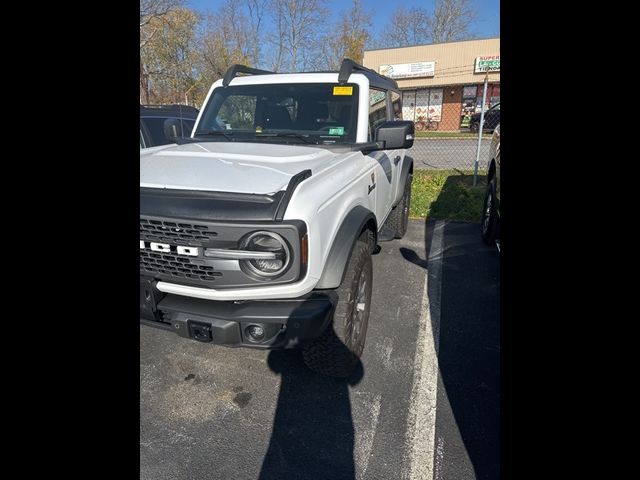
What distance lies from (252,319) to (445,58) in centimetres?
3496

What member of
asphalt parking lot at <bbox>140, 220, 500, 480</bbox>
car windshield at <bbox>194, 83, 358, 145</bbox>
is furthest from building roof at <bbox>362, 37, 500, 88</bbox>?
asphalt parking lot at <bbox>140, 220, 500, 480</bbox>

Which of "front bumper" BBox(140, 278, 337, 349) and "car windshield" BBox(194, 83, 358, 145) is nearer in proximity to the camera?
"front bumper" BBox(140, 278, 337, 349)

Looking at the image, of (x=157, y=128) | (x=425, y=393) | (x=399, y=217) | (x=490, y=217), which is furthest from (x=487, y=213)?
(x=157, y=128)

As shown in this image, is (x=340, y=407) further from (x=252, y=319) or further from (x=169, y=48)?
(x=169, y=48)

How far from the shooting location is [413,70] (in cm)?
3169

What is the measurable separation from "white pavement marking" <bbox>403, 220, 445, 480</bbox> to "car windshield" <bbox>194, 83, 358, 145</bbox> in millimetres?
1766

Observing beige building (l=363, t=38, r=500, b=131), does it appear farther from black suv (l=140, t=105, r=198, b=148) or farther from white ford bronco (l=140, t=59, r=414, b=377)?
white ford bronco (l=140, t=59, r=414, b=377)

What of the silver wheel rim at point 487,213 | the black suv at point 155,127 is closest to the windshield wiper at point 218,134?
the black suv at point 155,127

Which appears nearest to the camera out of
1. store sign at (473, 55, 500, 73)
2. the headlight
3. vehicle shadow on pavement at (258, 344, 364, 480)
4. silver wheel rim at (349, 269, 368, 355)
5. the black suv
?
the headlight

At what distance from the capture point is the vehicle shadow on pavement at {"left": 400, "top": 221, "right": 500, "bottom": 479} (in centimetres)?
203

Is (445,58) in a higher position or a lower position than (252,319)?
higher
